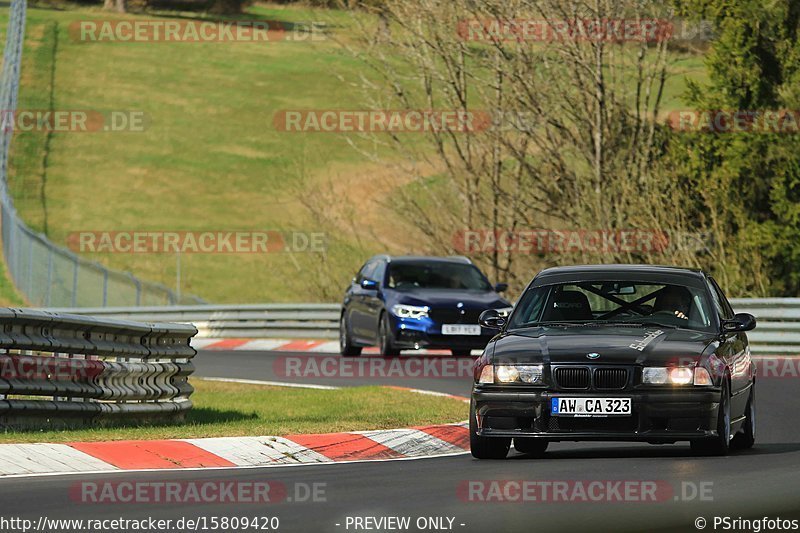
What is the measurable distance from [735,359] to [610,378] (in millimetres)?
1473

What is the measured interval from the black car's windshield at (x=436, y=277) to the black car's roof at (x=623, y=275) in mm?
12314

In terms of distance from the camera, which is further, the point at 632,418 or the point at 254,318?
the point at 254,318

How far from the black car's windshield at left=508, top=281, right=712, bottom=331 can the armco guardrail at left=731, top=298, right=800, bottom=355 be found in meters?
12.6

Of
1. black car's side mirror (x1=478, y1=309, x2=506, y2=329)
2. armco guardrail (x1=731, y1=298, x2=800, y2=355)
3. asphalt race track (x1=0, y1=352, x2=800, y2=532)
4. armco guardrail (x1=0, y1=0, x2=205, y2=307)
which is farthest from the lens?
armco guardrail (x1=0, y1=0, x2=205, y2=307)

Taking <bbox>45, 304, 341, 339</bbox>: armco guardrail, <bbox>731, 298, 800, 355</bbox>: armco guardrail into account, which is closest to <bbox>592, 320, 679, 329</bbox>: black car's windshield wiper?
<bbox>731, 298, 800, 355</bbox>: armco guardrail

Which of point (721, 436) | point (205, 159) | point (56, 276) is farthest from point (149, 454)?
point (205, 159)

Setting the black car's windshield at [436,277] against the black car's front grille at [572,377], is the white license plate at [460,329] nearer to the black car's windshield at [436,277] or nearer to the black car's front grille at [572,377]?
the black car's windshield at [436,277]

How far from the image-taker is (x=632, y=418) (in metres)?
12.3

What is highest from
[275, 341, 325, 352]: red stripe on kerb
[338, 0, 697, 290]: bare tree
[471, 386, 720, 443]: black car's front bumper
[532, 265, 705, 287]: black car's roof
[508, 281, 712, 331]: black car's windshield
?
[338, 0, 697, 290]: bare tree

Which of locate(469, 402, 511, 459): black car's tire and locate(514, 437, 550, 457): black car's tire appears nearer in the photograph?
locate(469, 402, 511, 459): black car's tire

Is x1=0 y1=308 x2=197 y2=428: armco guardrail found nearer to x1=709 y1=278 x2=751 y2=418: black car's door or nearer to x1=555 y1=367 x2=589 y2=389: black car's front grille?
x1=555 y1=367 x2=589 y2=389: black car's front grille

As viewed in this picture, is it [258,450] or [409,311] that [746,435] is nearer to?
[258,450]

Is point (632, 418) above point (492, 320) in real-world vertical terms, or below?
below

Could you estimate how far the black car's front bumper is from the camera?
40.2ft
